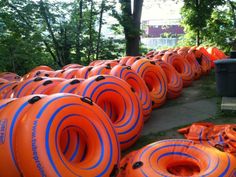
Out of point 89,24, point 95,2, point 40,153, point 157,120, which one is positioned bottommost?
point 157,120

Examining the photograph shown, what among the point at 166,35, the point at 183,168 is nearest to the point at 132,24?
the point at 183,168

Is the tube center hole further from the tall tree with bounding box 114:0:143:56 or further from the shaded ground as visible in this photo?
the tall tree with bounding box 114:0:143:56

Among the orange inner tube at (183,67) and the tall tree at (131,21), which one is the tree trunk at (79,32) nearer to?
the tall tree at (131,21)

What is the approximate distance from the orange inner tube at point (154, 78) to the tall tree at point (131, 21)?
4910 mm

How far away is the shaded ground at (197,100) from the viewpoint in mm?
4906

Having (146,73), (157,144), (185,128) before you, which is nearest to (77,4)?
(146,73)

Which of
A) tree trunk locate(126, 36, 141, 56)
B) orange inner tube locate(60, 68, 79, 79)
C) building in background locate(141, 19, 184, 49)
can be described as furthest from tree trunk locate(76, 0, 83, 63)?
building in background locate(141, 19, 184, 49)

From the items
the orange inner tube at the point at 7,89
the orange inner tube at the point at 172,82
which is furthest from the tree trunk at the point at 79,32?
the orange inner tube at the point at 7,89

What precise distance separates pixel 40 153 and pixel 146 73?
4.04m

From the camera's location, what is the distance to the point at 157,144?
372 cm

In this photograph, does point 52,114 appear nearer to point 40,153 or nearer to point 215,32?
point 40,153

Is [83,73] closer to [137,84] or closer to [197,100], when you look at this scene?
[137,84]

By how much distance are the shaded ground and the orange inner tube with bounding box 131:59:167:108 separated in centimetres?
29

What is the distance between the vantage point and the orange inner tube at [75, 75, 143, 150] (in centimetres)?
450
